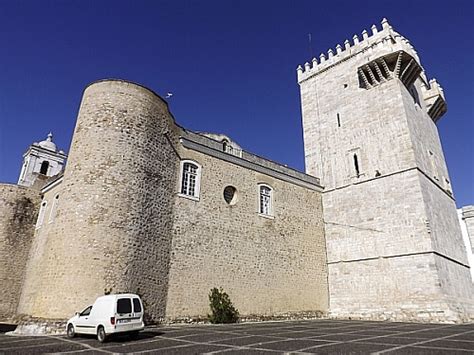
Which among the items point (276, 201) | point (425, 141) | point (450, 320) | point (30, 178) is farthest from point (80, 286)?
point (30, 178)

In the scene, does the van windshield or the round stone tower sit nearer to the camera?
the van windshield

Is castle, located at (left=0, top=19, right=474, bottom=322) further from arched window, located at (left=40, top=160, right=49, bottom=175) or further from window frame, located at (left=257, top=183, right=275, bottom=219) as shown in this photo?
arched window, located at (left=40, top=160, right=49, bottom=175)

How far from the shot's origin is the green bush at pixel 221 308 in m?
12.7

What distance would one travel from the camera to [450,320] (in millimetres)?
13484

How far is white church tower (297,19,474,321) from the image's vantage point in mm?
15039

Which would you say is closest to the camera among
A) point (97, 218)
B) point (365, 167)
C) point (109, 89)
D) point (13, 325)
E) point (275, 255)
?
point (97, 218)

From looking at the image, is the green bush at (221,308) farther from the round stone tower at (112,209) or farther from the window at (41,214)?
the window at (41,214)

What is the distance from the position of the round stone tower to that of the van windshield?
1.97 metres

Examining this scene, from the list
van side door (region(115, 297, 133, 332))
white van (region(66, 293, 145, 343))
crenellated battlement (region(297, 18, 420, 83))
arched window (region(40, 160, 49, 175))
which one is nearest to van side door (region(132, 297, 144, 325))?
white van (region(66, 293, 145, 343))

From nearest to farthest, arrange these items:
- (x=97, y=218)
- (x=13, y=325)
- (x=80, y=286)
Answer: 1. (x=80, y=286)
2. (x=97, y=218)
3. (x=13, y=325)

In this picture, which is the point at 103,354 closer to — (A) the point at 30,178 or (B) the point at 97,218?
(B) the point at 97,218

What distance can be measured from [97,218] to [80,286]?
2.18m

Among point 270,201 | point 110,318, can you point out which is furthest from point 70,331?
point 270,201

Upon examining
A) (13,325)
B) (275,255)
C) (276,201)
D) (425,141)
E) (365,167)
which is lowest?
(13,325)
